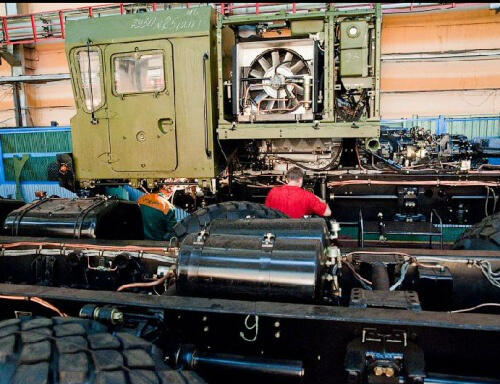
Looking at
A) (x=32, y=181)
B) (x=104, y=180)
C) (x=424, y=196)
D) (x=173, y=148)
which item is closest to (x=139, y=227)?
(x=173, y=148)

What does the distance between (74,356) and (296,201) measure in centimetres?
332

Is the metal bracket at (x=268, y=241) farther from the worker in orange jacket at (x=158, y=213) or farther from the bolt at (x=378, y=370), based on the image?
the worker in orange jacket at (x=158, y=213)

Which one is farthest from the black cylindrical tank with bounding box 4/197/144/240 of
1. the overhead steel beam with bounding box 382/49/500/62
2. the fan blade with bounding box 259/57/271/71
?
the overhead steel beam with bounding box 382/49/500/62

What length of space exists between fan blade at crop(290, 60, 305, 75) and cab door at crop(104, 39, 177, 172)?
4.52 feet

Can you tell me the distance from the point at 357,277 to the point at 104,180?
3890mm

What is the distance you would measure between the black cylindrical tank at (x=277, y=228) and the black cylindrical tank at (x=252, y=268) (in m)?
0.12

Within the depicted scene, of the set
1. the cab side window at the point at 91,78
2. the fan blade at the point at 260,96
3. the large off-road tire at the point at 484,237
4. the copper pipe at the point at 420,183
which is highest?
the cab side window at the point at 91,78

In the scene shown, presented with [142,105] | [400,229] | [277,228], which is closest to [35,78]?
[142,105]

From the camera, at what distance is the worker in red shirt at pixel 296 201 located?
4723mm

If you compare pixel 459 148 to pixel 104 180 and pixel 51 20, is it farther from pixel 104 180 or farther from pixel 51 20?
pixel 51 20

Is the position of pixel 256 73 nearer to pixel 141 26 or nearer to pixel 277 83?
pixel 277 83

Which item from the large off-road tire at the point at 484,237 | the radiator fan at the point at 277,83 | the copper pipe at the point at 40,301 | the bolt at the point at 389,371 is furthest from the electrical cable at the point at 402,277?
the radiator fan at the point at 277,83

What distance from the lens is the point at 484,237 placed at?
A: 11.0 feet

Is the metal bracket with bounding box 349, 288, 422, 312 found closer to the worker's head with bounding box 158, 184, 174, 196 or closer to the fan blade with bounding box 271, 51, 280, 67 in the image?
the fan blade with bounding box 271, 51, 280, 67
